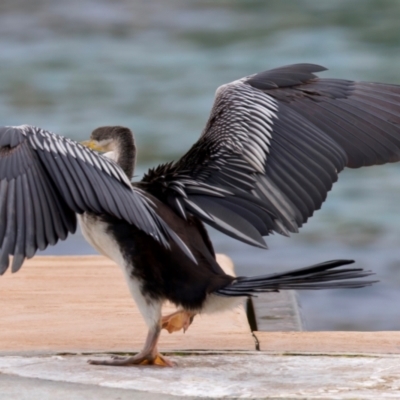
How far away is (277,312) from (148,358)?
132 centimetres

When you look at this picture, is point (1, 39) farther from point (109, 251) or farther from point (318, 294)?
point (109, 251)

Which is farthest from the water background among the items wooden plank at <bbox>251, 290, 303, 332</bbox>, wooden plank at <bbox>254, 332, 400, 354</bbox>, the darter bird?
the darter bird

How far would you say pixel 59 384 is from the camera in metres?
3.20

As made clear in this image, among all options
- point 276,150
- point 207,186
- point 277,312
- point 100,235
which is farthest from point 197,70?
point 100,235

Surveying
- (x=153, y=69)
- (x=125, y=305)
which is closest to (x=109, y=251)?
(x=125, y=305)

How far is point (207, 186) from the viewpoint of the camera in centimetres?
364

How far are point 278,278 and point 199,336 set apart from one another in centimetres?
82

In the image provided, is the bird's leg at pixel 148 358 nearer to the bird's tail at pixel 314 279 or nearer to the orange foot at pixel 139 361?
the orange foot at pixel 139 361

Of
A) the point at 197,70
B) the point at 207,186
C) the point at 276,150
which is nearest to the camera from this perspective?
the point at 207,186

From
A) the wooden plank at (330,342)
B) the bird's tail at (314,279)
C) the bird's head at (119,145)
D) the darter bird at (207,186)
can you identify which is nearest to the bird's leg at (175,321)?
the darter bird at (207,186)

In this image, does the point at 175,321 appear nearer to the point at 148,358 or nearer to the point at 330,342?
the point at 148,358

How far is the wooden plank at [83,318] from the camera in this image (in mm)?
3857

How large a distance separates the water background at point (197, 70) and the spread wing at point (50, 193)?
138 inches

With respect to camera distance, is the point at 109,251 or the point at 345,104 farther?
the point at 345,104
